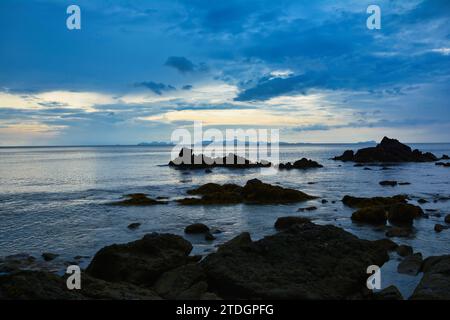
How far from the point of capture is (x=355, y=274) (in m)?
12.2

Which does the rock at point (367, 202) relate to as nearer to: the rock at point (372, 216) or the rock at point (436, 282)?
the rock at point (372, 216)

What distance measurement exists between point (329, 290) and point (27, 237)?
17259mm

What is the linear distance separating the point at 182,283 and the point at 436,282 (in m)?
7.59

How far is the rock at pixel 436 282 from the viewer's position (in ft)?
34.3

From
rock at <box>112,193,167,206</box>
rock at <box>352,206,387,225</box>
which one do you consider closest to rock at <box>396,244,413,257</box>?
rock at <box>352,206,387,225</box>

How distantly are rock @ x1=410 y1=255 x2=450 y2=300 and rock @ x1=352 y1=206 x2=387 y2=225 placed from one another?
9928mm

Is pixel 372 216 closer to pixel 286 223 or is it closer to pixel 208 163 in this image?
pixel 286 223

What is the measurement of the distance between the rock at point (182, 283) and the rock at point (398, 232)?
1238cm

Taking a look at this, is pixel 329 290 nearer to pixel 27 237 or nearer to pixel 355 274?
pixel 355 274

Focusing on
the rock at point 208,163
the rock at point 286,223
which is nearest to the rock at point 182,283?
the rock at point 286,223

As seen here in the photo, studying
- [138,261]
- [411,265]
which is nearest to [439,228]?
[411,265]

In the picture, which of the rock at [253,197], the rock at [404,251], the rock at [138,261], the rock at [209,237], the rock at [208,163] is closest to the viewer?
the rock at [138,261]

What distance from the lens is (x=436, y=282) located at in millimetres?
11359
